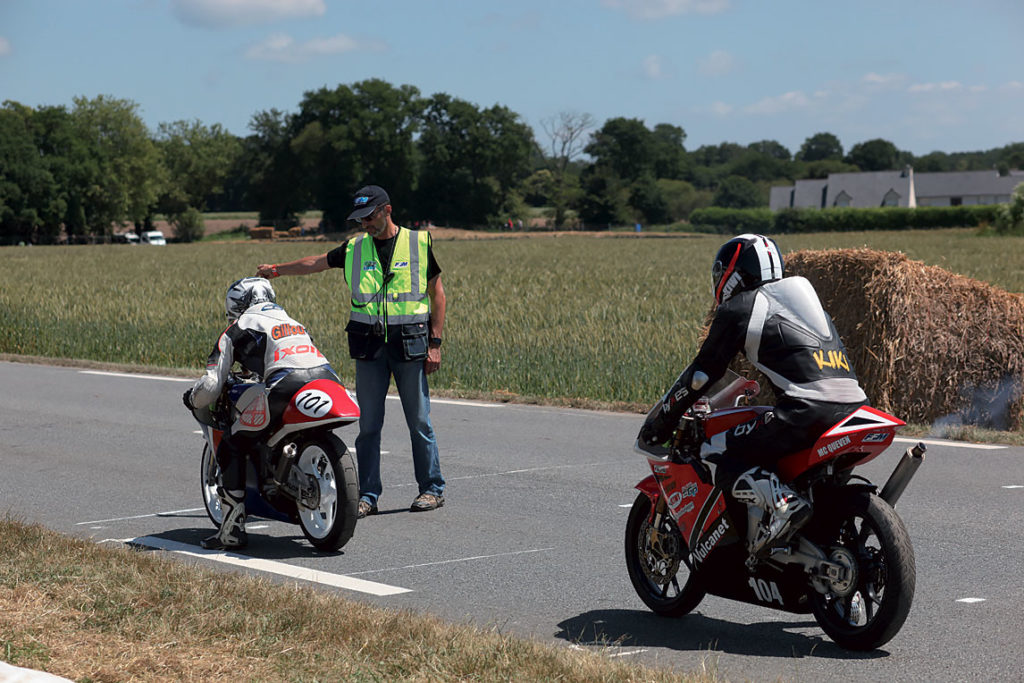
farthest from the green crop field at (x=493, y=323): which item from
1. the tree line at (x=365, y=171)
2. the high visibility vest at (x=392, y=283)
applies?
the tree line at (x=365, y=171)

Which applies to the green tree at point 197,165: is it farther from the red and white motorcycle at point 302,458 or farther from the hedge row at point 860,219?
the red and white motorcycle at point 302,458

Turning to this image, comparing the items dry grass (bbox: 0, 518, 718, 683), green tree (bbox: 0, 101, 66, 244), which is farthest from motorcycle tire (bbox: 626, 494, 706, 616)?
green tree (bbox: 0, 101, 66, 244)

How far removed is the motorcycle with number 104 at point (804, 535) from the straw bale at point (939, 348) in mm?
6671

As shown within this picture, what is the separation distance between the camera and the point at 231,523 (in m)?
7.21

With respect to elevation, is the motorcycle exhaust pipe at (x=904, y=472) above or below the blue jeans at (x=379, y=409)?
above

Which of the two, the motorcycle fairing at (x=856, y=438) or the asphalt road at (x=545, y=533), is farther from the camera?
the asphalt road at (x=545, y=533)

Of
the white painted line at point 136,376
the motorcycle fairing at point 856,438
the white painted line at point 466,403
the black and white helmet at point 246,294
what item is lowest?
the white painted line at point 136,376

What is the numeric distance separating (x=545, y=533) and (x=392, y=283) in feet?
6.00

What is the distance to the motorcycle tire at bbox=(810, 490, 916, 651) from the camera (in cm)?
474

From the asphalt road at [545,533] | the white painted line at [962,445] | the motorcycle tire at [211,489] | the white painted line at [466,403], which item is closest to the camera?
the asphalt road at [545,533]

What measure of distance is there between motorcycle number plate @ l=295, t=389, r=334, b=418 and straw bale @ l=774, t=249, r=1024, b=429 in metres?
6.51

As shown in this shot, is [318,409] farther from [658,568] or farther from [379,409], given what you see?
[658,568]

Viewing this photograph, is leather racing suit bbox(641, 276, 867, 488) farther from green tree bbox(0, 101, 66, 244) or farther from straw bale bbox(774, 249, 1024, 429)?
green tree bbox(0, 101, 66, 244)

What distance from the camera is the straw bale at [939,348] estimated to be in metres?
11.7
